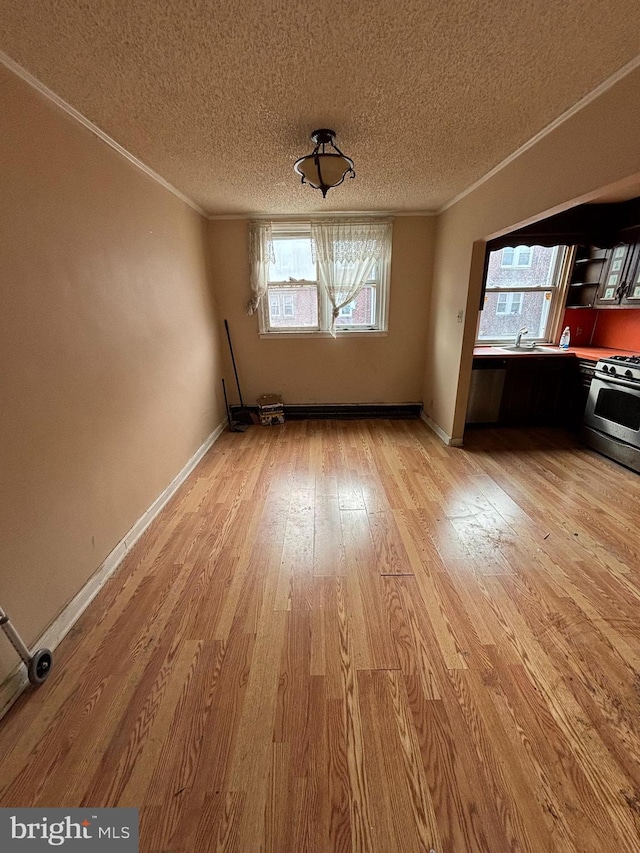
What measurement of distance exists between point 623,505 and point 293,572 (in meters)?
2.38

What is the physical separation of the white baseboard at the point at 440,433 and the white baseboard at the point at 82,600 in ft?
8.71

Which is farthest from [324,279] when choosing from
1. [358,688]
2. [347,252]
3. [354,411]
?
[358,688]

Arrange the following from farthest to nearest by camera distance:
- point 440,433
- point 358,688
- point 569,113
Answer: point 440,433
point 569,113
point 358,688

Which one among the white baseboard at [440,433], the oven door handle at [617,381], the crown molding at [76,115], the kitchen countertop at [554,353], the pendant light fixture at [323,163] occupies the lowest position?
the white baseboard at [440,433]

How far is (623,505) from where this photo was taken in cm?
240

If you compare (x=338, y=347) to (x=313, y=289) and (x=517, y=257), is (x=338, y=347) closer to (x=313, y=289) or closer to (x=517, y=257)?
(x=313, y=289)

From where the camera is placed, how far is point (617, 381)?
9.64 feet

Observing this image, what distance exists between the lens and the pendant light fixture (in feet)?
6.46

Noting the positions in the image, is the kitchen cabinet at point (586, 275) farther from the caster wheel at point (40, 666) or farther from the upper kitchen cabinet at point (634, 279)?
the caster wheel at point (40, 666)

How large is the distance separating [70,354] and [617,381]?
402cm

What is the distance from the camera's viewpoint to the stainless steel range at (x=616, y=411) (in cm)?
279

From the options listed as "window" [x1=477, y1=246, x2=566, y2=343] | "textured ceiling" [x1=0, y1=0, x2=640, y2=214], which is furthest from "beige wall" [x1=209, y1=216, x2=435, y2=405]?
"textured ceiling" [x1=0, y1=0, x2=640, y2=214]

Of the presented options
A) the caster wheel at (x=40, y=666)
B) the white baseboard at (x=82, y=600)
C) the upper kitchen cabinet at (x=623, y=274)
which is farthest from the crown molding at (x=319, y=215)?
the caster wheel at (x=40, y=666)

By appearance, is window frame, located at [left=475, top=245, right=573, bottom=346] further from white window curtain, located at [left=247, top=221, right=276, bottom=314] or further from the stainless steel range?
white window curtain, located at [left=247, top=221, right=276, bottom=314]
